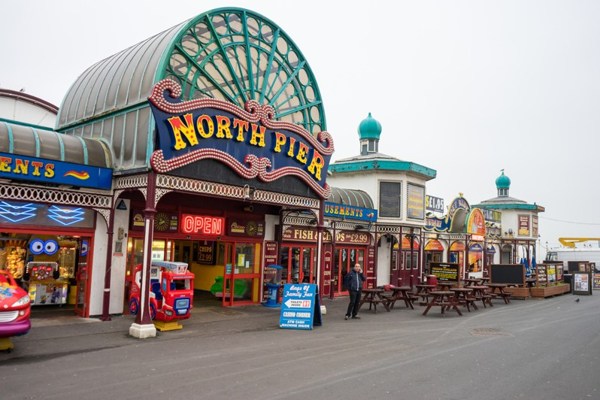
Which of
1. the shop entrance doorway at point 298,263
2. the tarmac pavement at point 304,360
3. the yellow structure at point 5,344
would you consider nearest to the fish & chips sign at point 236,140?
the shop entrance doorway at point 298,263

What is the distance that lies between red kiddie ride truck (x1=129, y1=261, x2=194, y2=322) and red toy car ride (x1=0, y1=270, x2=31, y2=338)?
3483mm

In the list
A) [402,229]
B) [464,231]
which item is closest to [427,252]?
[464,231]

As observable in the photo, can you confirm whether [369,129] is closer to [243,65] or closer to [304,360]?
[243,65]

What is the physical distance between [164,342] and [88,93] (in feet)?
30.9

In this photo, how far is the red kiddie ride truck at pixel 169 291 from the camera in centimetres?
1233

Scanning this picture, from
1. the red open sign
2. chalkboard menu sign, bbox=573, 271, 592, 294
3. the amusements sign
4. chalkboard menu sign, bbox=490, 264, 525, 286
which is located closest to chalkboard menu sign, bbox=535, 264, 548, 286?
chalkboard menu sign, bbox=490, 264, 525, 286

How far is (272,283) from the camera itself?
59.6ft

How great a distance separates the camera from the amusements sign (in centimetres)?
2402

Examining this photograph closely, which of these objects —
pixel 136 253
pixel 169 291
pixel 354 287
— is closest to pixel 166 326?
pixel 169 291

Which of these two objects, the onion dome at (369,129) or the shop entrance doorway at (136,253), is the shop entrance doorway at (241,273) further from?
the onion dome at (369,129)

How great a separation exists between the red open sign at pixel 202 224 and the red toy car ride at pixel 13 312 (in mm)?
6530

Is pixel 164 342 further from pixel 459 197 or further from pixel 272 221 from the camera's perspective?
pixel 459 197

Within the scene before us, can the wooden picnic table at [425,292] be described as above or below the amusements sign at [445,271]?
below

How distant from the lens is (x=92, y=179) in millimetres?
13070
